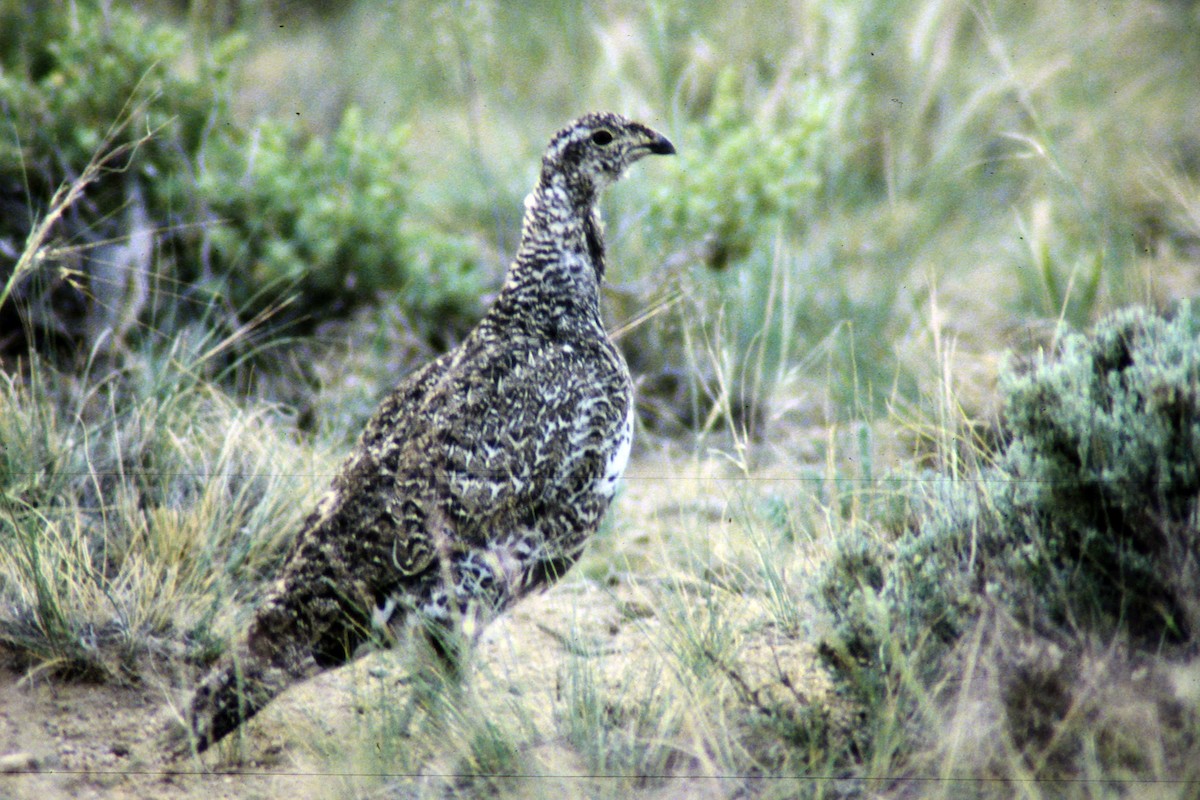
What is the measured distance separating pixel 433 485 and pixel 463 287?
2389 millimetres

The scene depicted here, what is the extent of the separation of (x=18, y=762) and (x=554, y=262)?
2.11 metres

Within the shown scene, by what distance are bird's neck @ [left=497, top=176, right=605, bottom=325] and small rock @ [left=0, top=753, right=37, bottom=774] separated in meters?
1.87

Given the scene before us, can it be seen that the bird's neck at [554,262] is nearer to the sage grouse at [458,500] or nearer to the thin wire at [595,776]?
the sage grouse at [458,500]

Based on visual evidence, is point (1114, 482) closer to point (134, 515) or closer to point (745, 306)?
point (745, 306)

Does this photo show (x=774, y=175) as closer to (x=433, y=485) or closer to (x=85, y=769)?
(x=433, y=485)

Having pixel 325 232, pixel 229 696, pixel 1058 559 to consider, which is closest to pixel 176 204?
pixel 325 232

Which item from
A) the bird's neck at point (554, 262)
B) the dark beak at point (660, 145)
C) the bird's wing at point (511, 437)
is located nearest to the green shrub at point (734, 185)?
the dark beak at point (660, 145)

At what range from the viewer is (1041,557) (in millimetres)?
2604

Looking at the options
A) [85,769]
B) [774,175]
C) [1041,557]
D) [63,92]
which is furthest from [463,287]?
[1041,557]

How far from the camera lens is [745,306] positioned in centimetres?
507

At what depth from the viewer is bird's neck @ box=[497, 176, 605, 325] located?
11.2 ft

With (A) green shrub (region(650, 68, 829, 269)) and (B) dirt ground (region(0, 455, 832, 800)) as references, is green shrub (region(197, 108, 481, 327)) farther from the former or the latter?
(B) dirt ground (region(0, 455, 832, 800))

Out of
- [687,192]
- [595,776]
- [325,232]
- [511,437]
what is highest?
[687,192]

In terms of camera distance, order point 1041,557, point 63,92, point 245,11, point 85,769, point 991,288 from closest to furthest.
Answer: point 1041,557
point 85,769
point 63,92
point 991,288
point 245,11
